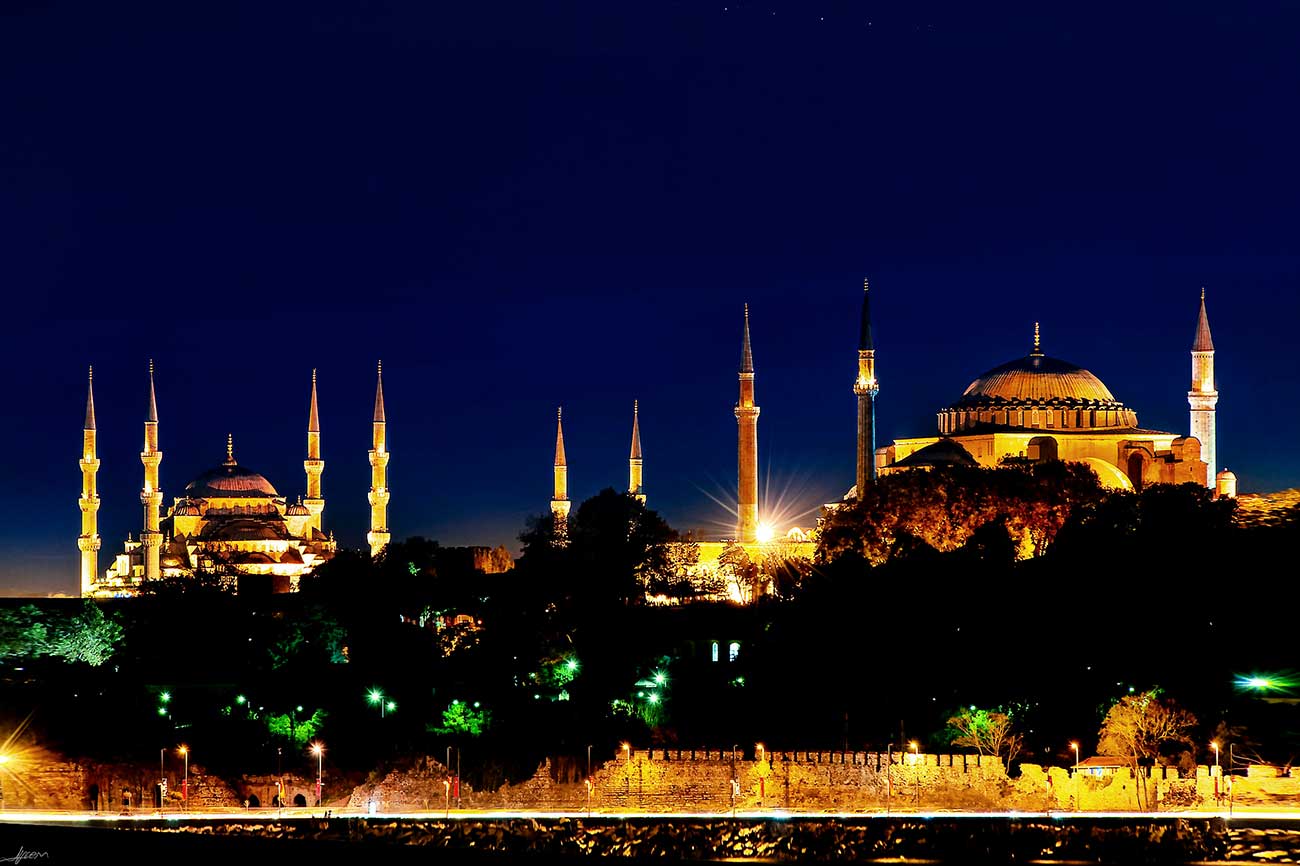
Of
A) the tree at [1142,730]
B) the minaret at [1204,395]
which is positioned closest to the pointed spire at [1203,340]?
the minaret at [1204,395]

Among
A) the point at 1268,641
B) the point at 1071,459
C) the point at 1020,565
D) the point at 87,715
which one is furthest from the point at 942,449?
the point at 87,715

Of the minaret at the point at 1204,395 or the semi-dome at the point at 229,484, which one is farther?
the semi-dome at the point at 229,484

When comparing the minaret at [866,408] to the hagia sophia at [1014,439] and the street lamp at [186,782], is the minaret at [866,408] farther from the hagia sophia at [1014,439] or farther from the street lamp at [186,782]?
the street lamp at [186,782]

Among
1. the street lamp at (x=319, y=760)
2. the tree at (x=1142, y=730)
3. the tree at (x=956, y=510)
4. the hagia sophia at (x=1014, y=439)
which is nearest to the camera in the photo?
the tree at (x=1142, y=730)

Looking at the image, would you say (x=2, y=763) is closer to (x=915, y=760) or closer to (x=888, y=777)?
(x=888, y=777)

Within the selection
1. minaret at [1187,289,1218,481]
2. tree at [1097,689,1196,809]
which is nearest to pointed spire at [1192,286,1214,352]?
minaret at [1187,289,1218,481]

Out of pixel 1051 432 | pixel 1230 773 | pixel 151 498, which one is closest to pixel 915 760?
pixel 1230 773
